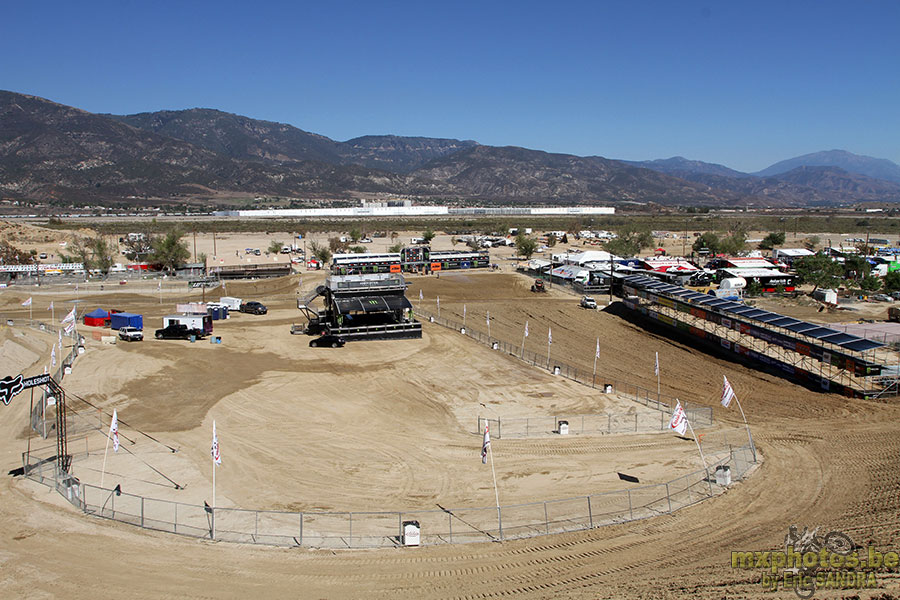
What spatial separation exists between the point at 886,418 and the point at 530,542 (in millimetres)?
17304

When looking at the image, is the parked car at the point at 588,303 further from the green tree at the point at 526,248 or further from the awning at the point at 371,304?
the green tree at the point at 526,248

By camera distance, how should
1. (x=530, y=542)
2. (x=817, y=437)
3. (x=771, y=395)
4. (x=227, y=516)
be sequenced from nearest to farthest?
1. (x=530, y=542)
2. (x=227, y=516)
3. (x=817, y=437)
4. (x=771, y=395)

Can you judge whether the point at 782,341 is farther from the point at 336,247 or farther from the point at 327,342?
the point at 336,247

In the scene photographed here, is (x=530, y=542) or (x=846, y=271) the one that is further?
(x=846, y=271)

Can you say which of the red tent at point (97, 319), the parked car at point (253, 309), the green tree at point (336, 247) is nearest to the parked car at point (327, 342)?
the parked car at point (253, 309)

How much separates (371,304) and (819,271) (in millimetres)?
39431

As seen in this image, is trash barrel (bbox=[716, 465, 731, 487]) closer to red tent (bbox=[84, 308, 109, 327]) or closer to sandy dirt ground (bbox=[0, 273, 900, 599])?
sandy dirt ground (bbox=[0, 273, 900, 599])

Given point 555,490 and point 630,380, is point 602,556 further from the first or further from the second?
point 630,380

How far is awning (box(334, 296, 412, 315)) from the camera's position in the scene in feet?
130

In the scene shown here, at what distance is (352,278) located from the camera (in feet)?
140

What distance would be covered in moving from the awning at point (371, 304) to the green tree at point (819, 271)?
36.0 m

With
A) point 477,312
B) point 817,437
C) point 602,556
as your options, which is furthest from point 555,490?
point 477,312

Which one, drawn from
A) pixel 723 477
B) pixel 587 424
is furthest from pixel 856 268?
pixel 723 477

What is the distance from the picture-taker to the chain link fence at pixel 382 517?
51.3 feet
